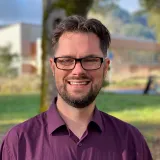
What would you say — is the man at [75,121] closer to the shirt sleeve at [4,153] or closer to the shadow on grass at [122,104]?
the shirt sleeve at [4,153]

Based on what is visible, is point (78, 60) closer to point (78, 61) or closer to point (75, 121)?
point (78, 61)

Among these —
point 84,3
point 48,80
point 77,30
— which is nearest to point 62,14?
point 84,3

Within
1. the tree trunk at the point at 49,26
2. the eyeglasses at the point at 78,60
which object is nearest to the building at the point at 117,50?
the tree trunk at the point at 49,26

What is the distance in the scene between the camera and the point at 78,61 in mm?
2023

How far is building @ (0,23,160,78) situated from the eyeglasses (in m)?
42.0

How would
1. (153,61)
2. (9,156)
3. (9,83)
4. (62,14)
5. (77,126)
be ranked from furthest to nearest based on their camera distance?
(153,61) → (9,83) → (62,14) → (77,126) → (9,156)

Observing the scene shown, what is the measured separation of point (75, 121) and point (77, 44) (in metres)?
0.40

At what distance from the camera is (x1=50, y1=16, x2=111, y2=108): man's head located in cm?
203

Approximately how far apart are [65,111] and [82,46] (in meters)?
0.35

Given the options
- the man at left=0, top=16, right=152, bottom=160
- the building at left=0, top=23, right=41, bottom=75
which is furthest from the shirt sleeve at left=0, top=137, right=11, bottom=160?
the building at left=0, top=23, right=41, bottom=75

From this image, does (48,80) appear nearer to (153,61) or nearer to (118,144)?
(118,144)

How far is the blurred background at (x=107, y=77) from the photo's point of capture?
27.9ft

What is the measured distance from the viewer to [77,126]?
2100 millimetres

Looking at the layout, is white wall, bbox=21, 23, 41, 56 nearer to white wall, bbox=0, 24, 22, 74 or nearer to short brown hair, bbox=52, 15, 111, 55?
white wall, bbox=0, 24, 22, 74
